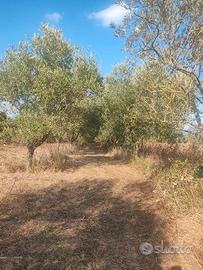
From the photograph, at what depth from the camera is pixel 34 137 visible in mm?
17062

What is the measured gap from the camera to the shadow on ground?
7805 mm

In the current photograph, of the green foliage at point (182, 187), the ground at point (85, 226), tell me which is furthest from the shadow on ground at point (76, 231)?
the green foliage at point (182, 187)

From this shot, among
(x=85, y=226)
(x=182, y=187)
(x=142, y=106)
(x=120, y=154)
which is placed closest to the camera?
(x=85, y=226)

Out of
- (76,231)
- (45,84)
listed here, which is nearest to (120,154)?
(45,84)

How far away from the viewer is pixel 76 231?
31.2 feet

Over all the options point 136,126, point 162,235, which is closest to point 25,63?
point 136,126

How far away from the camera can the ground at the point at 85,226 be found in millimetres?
7891

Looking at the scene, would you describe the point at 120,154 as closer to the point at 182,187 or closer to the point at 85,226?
the point at 182,187

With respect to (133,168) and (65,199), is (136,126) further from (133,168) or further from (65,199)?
(65,199)

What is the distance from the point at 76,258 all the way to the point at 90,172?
9.98m

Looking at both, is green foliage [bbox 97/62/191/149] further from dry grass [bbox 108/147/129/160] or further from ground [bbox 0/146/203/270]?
ground [bbox 0/146/203/270]

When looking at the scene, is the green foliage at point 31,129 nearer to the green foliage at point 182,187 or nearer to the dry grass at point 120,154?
the green foliage at point 182,187

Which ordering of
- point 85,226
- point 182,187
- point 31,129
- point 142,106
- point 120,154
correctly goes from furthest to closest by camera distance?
point 120,154 → point 31,129 → point 142,106 → point 182,187 → point 85,226

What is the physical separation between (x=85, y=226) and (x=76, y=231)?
50 cm
